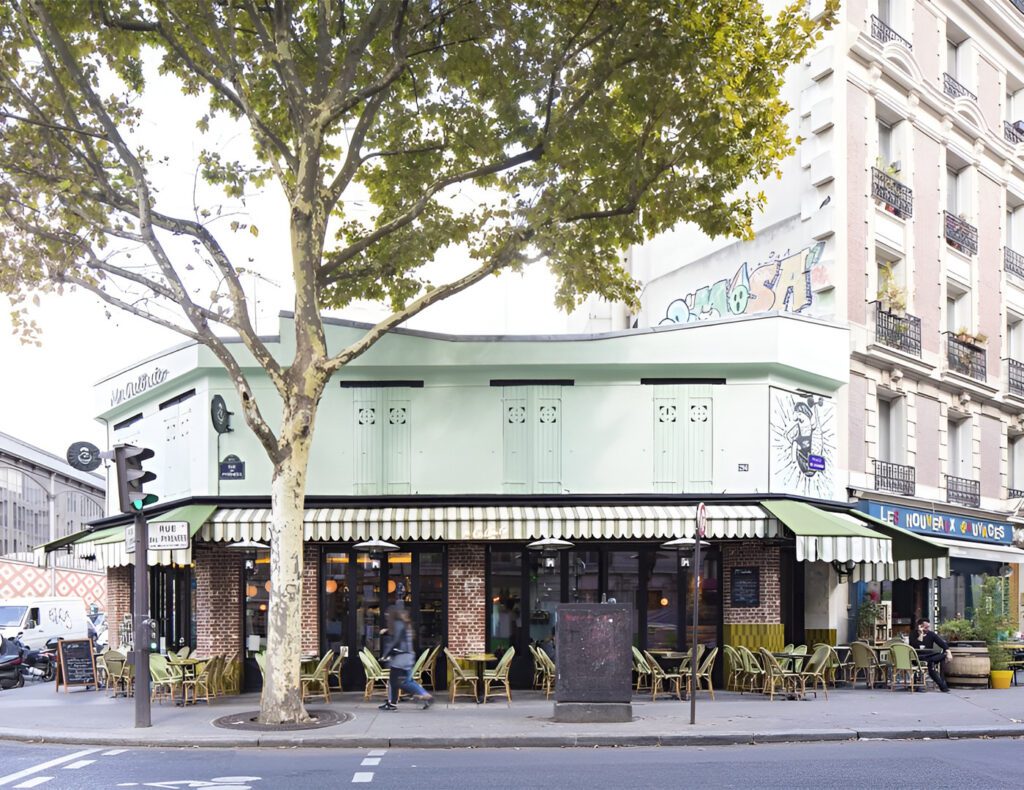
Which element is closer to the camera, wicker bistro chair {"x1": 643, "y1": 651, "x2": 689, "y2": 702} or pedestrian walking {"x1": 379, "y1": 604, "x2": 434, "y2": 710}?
pedestrian walking {"x1": 379, "y1": 604, "x2": 434, "y2": 710}

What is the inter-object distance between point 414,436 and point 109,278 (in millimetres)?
5757

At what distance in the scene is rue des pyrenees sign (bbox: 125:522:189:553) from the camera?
1419cm

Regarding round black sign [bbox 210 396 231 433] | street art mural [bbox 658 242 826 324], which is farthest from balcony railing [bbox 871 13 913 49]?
round black sign [bbox 210 396 231 433]

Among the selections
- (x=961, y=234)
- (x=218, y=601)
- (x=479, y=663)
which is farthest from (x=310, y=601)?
(x=961, y=234)

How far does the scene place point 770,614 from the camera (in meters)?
18.7

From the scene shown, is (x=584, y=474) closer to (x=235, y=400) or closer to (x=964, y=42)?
(x=235, y=400)

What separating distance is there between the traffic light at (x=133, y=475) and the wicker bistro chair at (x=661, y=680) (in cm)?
821

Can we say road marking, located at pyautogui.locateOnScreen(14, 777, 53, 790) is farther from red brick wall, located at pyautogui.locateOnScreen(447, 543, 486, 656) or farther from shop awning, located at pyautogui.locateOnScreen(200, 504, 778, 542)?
red brick wall, located at pyautogui.locateOnScreen(447, 543, 486, 656)

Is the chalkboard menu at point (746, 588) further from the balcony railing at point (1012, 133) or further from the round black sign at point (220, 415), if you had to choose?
the balcony railing at point (1012, 133)

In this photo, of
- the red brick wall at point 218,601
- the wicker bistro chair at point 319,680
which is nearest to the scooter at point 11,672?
the red brick wall at point 218,601

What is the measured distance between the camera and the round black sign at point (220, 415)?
18.2 metres

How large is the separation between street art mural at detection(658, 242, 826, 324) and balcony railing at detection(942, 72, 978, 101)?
6590mm

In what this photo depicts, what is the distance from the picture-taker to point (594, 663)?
14203mm

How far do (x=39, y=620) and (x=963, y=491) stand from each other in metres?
24.3
